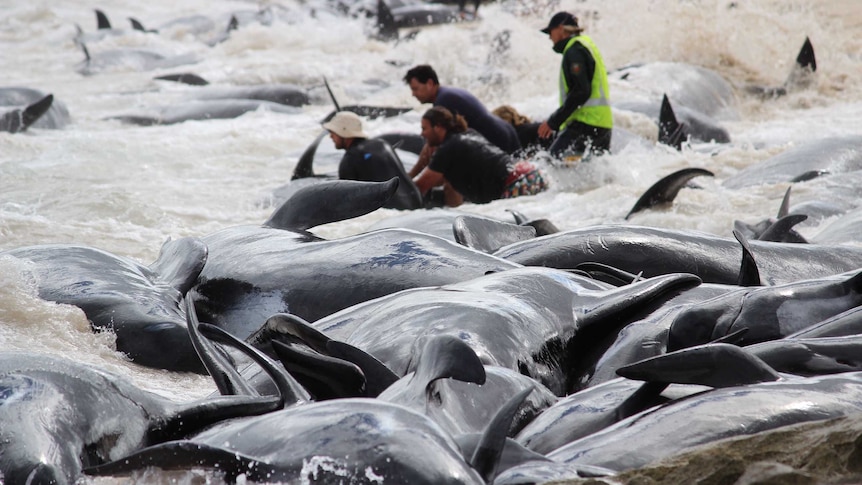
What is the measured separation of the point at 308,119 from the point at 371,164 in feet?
17.4

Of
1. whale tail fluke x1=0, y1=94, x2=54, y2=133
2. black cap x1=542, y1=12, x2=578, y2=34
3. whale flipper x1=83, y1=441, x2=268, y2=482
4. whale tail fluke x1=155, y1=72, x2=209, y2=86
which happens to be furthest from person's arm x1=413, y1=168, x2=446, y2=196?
whale tail fluke x1=155, y1=72, x2=209, y2=86

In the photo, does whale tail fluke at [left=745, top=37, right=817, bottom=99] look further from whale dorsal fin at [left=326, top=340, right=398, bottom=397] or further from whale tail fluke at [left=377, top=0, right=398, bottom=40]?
whale dorsal fin at [left=326, top=340, right=398, bottom=397]

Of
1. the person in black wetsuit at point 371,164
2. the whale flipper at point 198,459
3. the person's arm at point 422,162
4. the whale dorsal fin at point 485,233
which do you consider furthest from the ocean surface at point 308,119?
the whale dorsal fin at point 485,233

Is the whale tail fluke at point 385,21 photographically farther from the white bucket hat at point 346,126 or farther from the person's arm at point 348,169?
the person's arm at point 348,169

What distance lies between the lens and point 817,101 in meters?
14.2

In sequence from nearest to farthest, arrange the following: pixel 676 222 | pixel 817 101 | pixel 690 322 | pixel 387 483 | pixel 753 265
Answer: pixel 387 483
pixel 690 322
pixel 753 265
pixel 676 222
pixel 817 101

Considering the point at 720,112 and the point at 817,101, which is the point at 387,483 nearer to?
the point at 720,112

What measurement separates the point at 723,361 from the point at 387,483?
3.01 ft

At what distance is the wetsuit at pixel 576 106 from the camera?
9703 mm

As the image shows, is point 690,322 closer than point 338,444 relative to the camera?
No

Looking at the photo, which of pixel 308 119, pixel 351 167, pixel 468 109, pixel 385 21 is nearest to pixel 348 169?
pixel 351 167

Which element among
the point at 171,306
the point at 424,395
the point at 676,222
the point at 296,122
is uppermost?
the point at 424,395

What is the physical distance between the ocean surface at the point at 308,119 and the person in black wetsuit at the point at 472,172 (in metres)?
0.20

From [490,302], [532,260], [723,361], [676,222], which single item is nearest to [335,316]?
[490,302]
